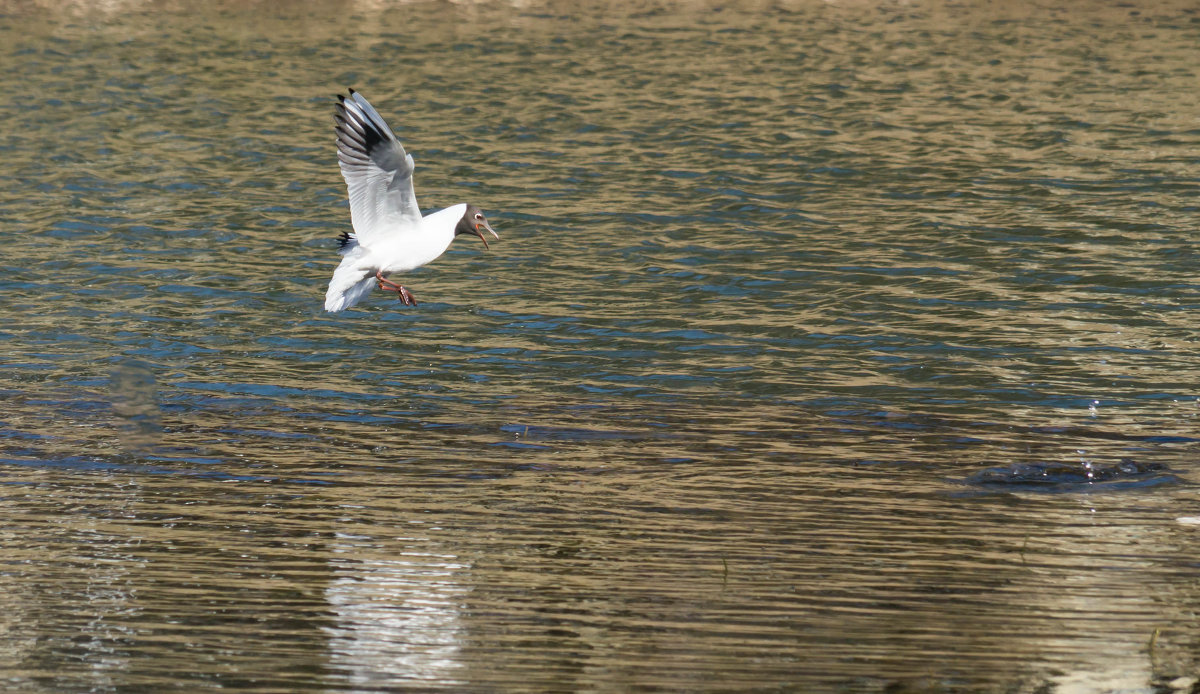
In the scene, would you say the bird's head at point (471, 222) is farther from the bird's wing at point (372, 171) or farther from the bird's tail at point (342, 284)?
the bird's tail at point (342, 284)

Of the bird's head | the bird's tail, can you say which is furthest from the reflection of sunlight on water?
the bird's head

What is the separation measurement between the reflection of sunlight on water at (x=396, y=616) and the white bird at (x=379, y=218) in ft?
10.7

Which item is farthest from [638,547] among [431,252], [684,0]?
[684,0]

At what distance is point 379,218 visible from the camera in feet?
35.7

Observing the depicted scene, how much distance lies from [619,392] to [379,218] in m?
2.45

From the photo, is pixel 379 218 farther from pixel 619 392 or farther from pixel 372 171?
pixel 619 392

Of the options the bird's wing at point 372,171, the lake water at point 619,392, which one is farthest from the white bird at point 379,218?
the lake water at point 619,392

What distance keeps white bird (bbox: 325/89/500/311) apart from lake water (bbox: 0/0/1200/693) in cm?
105

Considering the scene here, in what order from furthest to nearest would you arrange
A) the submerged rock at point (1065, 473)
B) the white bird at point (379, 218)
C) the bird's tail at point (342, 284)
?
1. the bird's tail at point (342, 284)
2. the white bird at point (379, 218)
3. the submerged rock at point (1065, 473)

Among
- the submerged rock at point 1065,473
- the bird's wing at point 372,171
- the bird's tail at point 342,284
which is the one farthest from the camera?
the bird's tail at point 342,284

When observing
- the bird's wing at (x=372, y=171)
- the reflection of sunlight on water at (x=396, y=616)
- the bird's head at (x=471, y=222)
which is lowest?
the reflection of sunlight on water at (x=396, y=616)

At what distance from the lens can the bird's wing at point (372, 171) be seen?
9891mm

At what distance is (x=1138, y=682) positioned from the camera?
600 centimetres

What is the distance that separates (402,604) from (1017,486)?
425 cm
